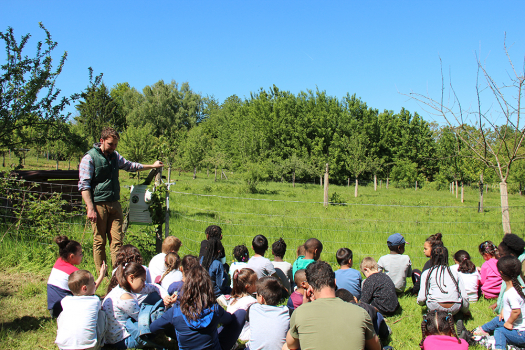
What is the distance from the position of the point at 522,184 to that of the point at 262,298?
40.2 meters

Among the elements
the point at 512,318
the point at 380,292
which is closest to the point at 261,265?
the point at 380,292

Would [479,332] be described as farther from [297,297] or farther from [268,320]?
[268,320]

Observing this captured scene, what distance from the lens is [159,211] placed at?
526cm

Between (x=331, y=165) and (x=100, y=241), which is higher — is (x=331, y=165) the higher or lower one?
the higher one

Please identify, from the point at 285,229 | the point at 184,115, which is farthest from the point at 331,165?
the point at 285,229

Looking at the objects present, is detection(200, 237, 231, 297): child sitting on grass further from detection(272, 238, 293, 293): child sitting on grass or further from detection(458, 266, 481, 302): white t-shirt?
detection(458, 266, 481, 302): white t-shirt

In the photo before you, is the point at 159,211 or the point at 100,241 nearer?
the point at 100,241

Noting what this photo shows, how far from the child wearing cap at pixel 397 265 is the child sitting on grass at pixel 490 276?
1013mm

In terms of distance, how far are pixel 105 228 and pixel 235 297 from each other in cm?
211

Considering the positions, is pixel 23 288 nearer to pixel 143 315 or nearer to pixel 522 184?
pixel 143 315

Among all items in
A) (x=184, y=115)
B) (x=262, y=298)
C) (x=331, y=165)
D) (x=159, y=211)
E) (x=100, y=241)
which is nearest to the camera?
(x=262, y=298)

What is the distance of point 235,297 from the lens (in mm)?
3482

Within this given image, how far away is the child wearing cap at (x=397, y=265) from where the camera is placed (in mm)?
4543

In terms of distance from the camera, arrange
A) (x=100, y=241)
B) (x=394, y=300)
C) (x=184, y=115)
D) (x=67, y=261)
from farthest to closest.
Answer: (x=184, y=115), (x=100, y=241), (x=394, y=300), (x=67, y=261)
